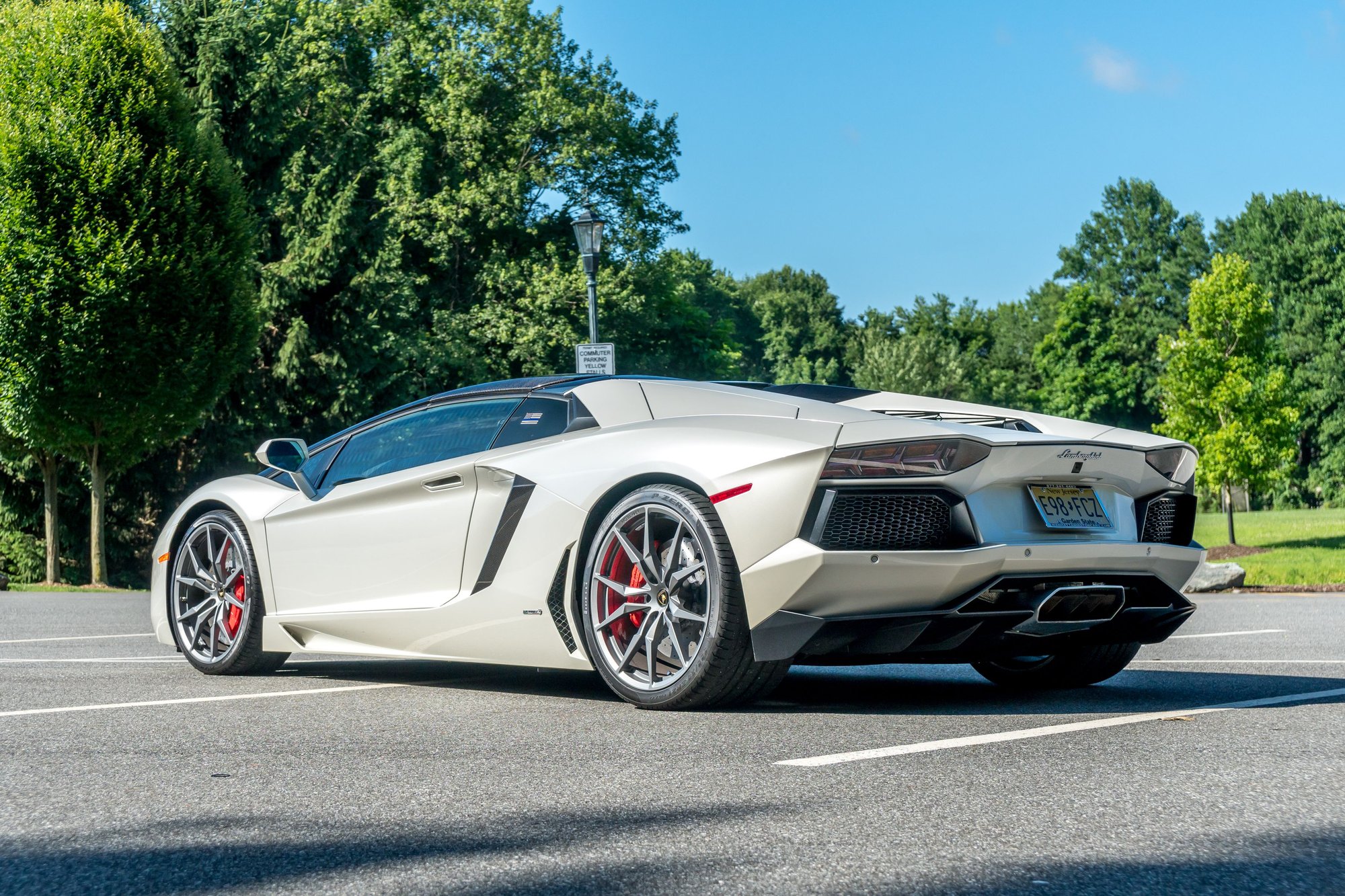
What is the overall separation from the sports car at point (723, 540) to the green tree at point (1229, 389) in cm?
3077

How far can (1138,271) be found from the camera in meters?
90.9

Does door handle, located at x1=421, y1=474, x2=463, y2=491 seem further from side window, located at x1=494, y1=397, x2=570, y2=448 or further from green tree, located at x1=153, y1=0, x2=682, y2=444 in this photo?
green tree, located at x1=153, y1=0, x2=682, y2=444

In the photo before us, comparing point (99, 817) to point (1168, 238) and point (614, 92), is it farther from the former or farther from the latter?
point (1168, 238)

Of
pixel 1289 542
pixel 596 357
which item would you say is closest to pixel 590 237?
pixel 596 357

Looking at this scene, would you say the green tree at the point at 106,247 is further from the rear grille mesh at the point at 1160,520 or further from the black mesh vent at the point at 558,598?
the rear grille mesh at the point at 1160,520

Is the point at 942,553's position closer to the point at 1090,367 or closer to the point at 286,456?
the point at 286,456

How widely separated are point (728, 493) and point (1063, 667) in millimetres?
2117

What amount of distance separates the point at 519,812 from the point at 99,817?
97 cm

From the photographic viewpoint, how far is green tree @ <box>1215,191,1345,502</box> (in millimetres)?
69875

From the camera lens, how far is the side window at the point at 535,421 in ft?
19.0

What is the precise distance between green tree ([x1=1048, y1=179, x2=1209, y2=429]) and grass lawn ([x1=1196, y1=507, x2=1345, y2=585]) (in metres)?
20.0

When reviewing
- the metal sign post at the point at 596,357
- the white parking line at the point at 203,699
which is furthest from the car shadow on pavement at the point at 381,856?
the metal sign post at the point at 596,357

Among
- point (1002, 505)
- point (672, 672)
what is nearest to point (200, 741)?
point (672, 672)

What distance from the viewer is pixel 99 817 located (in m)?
3.35
